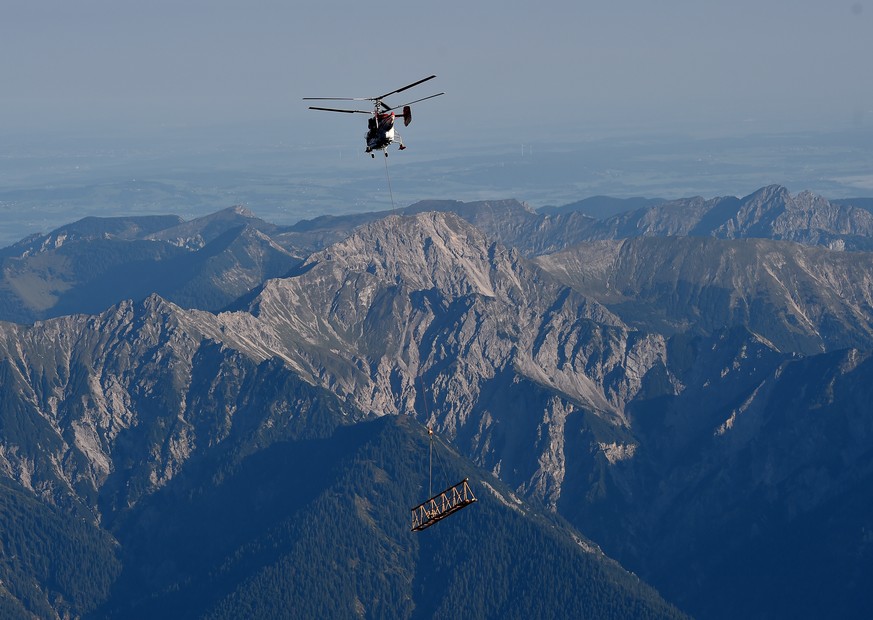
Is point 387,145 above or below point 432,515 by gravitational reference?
above

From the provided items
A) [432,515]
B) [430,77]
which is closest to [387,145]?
[430,77]

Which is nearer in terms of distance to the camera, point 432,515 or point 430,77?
point 430,77

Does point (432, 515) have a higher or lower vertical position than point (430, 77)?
lower

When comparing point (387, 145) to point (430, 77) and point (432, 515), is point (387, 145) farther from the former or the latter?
point (432, 515)

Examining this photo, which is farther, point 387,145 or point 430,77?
point 387,145
